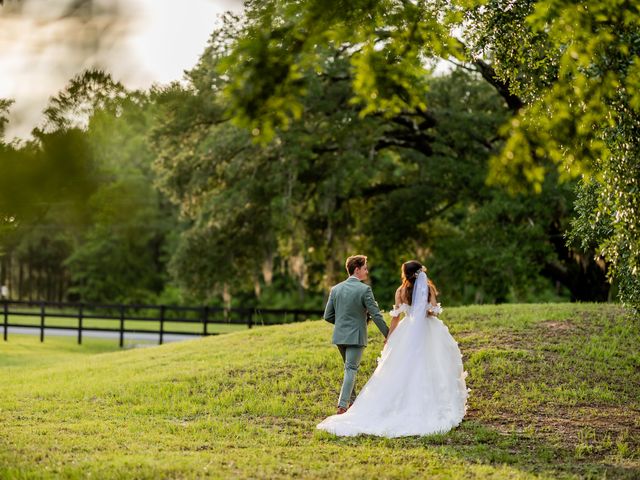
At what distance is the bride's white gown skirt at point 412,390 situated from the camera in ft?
32.6

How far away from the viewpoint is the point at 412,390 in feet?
33.5

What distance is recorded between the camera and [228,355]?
1591 centimetres

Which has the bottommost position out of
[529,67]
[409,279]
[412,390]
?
[412,390]

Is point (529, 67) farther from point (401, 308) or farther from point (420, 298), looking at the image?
point (401, 308)

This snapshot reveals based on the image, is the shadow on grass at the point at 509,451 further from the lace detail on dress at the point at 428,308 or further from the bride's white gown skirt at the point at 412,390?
the lace detail on dress at the point at 428,308

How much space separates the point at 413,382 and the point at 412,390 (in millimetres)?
103

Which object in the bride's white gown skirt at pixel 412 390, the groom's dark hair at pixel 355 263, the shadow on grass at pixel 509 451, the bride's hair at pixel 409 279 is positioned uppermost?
the groom's dark hair at pixel 355 263

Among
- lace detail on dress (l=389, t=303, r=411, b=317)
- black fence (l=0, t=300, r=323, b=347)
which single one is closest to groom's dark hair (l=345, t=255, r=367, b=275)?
lace detail on dress (l=389, t=303, r=411, b=317)

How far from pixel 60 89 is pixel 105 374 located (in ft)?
32.0

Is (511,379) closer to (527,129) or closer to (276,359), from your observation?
(276,359)

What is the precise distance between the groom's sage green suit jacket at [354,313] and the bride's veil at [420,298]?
484mm

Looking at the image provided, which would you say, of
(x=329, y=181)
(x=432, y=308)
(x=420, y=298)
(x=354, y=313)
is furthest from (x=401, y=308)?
(x=329, y=181)

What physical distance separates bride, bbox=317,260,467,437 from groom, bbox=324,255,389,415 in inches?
12.9

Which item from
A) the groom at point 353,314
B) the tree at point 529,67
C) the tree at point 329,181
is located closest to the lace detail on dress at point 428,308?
the groom at point 353,314
